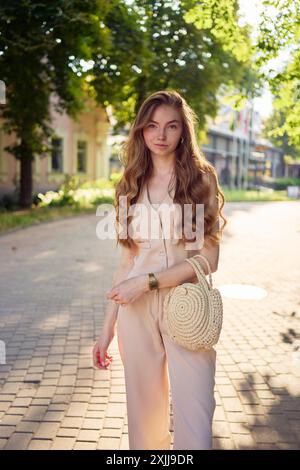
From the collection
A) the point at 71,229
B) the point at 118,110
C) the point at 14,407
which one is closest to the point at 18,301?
the point at 14,407

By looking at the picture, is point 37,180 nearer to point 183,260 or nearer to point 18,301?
point 18,301

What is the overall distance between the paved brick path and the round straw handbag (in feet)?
4.78

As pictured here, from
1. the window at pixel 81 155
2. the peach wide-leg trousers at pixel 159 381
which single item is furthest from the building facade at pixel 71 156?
the peach wide-leg trousers at pixel 159 381

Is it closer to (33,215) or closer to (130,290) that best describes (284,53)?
(130,290)

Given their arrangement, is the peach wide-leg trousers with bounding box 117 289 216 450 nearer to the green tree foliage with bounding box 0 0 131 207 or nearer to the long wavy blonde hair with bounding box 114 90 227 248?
the long wavy blonde hair with bounding box 114 90 227 248

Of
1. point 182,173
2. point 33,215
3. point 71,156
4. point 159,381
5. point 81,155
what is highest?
point 81,155

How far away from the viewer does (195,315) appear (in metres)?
1.96

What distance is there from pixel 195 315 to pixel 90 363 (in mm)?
2918

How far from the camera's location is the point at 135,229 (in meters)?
2.19

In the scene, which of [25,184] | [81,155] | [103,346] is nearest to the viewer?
[103,346]

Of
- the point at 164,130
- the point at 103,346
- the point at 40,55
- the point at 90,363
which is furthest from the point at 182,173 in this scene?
the point at 40,55

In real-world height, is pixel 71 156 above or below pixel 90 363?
above

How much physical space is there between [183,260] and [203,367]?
474 mm

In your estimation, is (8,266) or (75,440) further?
(8,266)
